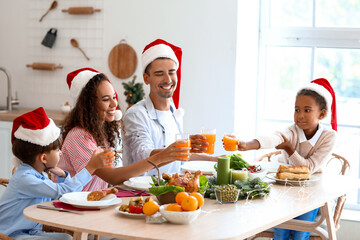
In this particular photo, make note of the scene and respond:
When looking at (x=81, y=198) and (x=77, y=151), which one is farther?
(x=77, y=151)

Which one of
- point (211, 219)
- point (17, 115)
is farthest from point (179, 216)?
point (17, 115)

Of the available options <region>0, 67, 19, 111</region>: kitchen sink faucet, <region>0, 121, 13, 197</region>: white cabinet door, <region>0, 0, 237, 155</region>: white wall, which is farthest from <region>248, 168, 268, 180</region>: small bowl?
<region>0, 67, 19, 111</region>: kitchen sink faucet

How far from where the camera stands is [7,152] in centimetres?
436

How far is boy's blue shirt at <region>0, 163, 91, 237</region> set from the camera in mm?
2225

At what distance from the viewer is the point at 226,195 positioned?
215cm

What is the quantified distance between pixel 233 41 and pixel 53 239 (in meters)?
2.25

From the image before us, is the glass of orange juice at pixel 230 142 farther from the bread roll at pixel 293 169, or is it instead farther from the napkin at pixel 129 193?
the napkin at pixel 129 193

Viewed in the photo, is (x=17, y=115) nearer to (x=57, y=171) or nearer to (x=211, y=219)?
(x=57, y=171)

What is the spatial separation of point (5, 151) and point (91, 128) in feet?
6.55

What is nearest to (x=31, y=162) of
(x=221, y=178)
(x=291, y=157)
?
(x=221, y=178)

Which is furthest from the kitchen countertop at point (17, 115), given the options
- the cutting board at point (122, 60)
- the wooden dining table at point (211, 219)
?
the wooden dining table at point (211, 219)

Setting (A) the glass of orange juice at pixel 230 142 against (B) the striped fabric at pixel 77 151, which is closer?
(B) the striped fabric at pixel 77 151

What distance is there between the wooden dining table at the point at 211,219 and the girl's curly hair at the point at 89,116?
571 millimetres

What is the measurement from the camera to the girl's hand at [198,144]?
2562mm
